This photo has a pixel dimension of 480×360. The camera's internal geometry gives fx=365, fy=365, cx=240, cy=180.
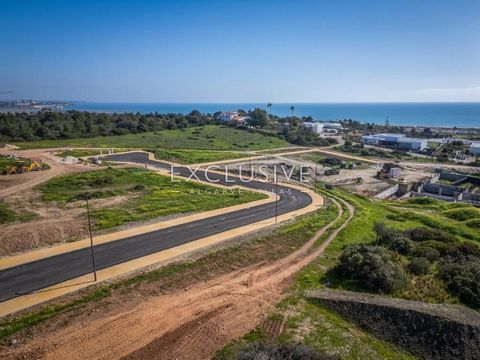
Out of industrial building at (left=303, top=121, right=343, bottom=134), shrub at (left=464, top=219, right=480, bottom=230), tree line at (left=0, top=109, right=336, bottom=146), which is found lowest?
shrub at (left=464, top=219, right=480, bottom=230)

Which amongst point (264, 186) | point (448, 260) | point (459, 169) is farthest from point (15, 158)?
point (459, 169)

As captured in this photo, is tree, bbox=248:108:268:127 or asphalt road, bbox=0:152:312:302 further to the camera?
tree, bbox=248:108:268:127

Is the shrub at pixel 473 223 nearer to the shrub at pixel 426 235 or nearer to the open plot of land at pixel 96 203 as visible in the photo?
the shrub at pixel 426 235

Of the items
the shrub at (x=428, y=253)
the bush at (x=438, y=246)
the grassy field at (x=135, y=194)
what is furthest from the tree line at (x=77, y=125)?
the shrub at (x=428, y=253)

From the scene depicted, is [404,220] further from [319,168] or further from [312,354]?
[319,168]

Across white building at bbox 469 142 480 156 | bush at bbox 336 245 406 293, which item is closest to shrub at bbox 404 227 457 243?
bush at bbox 336 245 406 293

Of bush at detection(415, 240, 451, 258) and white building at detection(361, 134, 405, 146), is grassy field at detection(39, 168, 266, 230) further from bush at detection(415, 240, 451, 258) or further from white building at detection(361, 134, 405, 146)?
white building at detection(361, 134, 405, 146)
